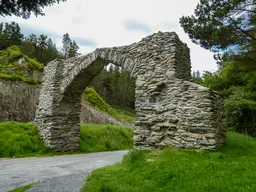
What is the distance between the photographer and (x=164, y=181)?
4.80 m

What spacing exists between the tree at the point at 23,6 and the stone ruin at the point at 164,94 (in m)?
5.30

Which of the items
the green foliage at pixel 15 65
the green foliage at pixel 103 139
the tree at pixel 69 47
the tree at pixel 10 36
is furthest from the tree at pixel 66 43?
the green foliage at pixel 103 139

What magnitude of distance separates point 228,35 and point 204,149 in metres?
5.65

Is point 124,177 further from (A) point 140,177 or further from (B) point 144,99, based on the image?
(B) point 144,99

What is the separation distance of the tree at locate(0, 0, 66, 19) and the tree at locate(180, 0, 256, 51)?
26.8ft

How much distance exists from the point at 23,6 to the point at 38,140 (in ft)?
33.3

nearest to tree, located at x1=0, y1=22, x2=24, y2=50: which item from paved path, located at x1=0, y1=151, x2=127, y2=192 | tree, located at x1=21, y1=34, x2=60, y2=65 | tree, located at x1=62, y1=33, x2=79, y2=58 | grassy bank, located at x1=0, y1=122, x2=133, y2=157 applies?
tree, located at x1=21, y1=34, x2=60, y2=65

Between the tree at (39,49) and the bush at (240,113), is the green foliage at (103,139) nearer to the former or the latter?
the bush at (240,113)

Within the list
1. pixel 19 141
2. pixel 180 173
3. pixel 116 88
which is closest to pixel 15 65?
pixel 19 141

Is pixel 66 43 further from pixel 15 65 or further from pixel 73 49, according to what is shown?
pixel 15 65

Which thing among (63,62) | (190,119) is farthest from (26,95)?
(190,119)

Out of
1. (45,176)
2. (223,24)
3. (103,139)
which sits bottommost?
(45,176)

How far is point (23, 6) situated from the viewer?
310cm

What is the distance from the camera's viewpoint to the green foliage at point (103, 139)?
1347 cm
